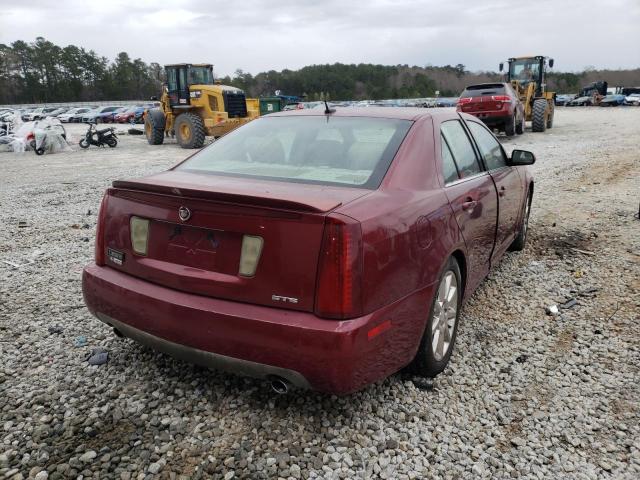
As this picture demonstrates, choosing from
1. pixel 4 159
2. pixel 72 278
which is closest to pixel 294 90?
pixel 4 159

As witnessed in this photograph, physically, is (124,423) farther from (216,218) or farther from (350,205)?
(350,205)

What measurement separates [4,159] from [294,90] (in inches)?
4074

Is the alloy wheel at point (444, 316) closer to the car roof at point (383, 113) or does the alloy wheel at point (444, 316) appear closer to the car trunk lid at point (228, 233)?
the car trunk lid at point (228, 233)

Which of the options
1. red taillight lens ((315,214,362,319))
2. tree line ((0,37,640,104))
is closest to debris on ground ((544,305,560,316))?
red taillight lens ((315,214,362,319))

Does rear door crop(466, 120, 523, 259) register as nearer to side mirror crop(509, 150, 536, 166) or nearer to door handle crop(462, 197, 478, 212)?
side mirror crop(509, 150, 536, 166)

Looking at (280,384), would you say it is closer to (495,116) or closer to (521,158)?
(521,158)

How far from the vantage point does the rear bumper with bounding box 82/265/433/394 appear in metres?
2.22

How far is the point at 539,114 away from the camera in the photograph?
20547 mm

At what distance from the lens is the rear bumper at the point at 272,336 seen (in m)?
2.22

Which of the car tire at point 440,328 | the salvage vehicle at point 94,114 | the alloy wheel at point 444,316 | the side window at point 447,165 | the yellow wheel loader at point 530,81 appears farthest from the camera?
the salvage vehicle at point 94,114

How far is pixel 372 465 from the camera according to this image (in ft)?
7.74

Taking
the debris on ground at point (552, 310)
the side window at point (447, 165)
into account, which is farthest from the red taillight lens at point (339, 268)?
the debris on ground at point (552, 310)

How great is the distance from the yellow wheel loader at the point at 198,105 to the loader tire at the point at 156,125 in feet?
1.35

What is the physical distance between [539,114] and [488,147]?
1845cm
